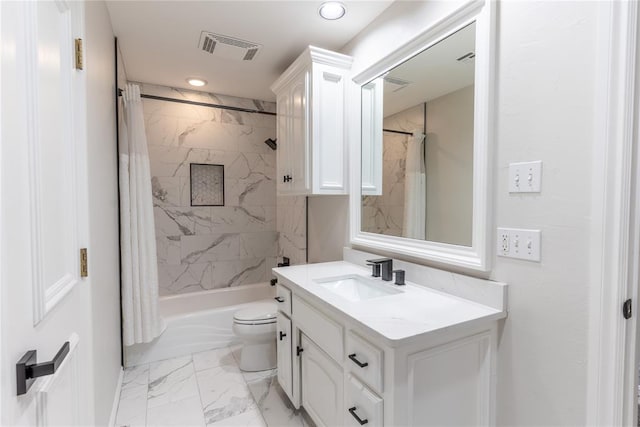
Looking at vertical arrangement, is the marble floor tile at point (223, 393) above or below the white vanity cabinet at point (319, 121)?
below

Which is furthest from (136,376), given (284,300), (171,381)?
(284,300)

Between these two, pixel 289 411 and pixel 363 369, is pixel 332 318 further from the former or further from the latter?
pixel 289 411

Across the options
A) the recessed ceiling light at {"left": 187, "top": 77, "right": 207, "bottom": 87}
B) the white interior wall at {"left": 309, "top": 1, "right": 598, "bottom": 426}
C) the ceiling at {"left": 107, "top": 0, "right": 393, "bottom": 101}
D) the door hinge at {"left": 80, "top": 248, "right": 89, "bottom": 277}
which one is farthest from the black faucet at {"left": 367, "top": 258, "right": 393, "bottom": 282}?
the recessed ceiling light at {"left": 187, "top": 77, "right": 207, "bottom": 87}

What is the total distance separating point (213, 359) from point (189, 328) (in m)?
0.36

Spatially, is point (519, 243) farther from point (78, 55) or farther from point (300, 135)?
point (78, 55)

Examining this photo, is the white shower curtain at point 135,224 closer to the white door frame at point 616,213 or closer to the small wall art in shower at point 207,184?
the small wall art in shower at point 207,184

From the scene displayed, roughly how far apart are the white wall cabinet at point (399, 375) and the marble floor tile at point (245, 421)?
18.6 inches

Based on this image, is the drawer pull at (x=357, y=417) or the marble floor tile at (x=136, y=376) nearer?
the drawer pull at (x=357, y=417)

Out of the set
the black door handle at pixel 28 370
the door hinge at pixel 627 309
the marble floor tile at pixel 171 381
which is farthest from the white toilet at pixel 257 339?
the door hinge at pixel 627 309

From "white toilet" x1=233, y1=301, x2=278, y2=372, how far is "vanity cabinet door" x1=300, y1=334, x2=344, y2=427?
73 centimetres

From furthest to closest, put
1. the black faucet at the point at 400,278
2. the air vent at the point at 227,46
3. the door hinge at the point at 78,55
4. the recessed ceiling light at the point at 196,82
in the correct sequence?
the recessed ceiling light at the point at 196,82 < the air vent at the point at 227,46 < the black faucet at the point at 400,278 < the door hinge at the point at 78,55

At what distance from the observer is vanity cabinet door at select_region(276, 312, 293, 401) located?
1.84 meters

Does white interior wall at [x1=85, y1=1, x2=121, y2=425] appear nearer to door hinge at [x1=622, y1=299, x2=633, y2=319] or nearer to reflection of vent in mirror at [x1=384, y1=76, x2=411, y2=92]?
reflection of vent in mirror at [x1=384, y1=76, x2=411, y2=92]

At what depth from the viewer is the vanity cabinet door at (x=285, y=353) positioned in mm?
1844
